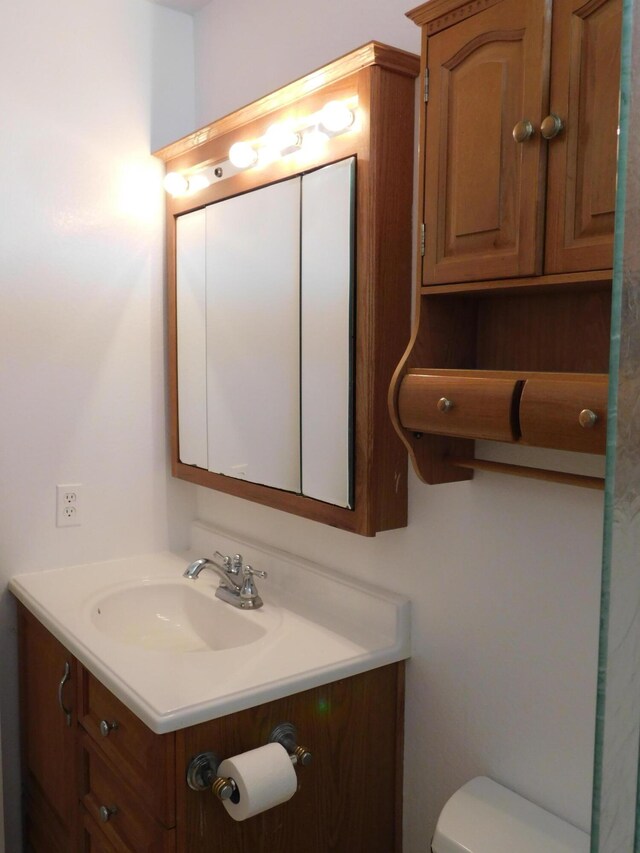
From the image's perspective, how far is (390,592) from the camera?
1616 mm

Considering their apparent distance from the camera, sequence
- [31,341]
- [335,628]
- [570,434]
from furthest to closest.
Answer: [31,341] → [335,628] → [570,434]

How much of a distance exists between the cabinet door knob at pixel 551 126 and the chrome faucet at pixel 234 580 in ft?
3.80

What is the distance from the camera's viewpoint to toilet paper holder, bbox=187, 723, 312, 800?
1.28m

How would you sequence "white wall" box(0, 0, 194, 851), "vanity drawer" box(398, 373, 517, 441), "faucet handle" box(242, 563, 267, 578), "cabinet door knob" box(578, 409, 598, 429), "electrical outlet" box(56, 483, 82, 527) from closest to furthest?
"cabinet door knob" box(578, 409, 598, 429) < "vanity drawer" box(398, 373, 517, 441) < "faucet handle" box(242, 563, 267, 578) < "white wall" box(0, 0, 194, 851) < "electrical outlet" box(56, 483, 82, 527)

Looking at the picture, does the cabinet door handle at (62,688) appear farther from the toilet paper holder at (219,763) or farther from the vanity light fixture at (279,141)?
the vanity light fixture at (279,141)

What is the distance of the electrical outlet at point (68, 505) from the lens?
82.4 inches

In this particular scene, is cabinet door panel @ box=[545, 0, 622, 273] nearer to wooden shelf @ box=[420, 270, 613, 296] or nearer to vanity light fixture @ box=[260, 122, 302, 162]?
wooden shelf @ box=[420, 270, 613, 296]

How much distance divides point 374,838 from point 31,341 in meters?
1.50

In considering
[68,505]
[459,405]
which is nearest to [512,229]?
[459,405]

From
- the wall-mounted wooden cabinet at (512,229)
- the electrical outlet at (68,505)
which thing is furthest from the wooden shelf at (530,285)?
the electrical outlet at (68,505)

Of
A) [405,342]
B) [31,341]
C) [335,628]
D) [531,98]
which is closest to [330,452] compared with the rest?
[405,342]

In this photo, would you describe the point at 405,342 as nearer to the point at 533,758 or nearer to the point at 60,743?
the point at 533,758

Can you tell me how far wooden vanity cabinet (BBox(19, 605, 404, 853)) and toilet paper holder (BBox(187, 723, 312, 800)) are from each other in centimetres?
1

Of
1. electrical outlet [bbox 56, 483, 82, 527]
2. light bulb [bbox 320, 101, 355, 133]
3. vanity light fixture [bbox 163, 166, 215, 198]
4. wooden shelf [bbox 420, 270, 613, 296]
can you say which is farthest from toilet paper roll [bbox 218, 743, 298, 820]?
vanity light fixture [bbox 163, 166, 215, 198]
